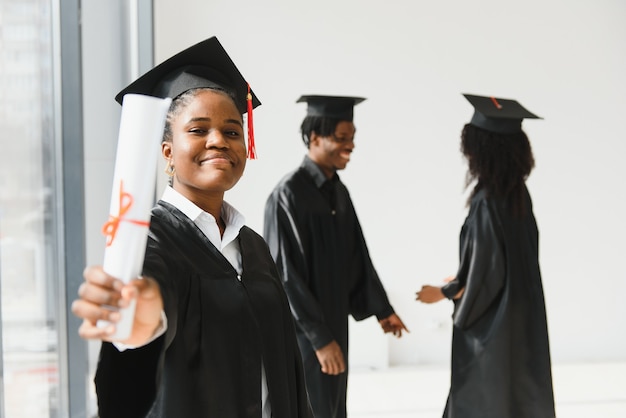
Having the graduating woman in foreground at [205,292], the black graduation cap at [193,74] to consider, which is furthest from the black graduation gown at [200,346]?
the black graduation cap at [193,74]

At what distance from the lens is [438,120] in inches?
251

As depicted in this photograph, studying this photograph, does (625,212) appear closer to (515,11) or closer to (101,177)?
(515,11)

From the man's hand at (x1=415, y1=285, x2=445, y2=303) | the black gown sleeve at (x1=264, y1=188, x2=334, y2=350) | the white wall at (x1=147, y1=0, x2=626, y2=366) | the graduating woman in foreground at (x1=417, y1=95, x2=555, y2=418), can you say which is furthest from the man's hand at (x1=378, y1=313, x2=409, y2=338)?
the white wall at (x1=147, y1=0, x2=626, y2=366)

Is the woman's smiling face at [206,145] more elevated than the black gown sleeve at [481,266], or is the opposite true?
the woman's smiling face at [206,145]

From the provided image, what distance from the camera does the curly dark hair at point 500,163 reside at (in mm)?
3258

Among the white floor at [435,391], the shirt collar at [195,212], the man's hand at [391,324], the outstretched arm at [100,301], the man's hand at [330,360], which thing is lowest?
the white floor at [435,391]

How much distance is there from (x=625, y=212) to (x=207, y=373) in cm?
604

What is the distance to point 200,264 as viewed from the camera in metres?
1.45

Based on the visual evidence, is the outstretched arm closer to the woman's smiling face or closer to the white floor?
the woman's smiling face

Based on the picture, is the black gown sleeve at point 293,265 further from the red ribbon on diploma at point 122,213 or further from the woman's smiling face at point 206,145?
the red ribbon on diploma at point 122,213

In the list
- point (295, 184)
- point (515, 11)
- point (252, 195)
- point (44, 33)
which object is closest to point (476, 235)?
point (295, 184)

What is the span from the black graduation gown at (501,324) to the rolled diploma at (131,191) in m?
2.46

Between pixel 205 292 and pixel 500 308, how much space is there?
82.2 inches

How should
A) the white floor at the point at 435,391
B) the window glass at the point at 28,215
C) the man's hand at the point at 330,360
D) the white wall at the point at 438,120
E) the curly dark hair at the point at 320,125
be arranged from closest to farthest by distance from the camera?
the window glass at the point at 28,215 < the man's hand at the point at 330,360 < the curly dark hair at the point at 320,125 < the white floor at the point at 435,391 < the white wall at the point at 438,120
